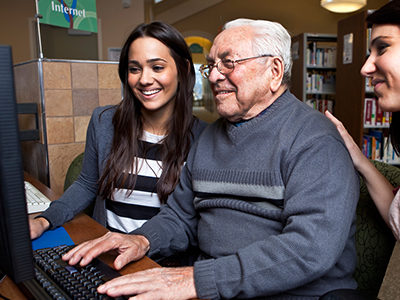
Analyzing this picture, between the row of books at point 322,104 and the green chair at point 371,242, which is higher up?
the row of books at point 322,104

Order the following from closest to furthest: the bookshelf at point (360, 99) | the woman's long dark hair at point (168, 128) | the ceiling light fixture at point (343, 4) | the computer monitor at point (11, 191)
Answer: the computer monitor at point (11, 191) < the woman's long dark hair at point (168, 128) < the bookshelf at point (360, 99) < the ceiling light fixture at point (343, 4)

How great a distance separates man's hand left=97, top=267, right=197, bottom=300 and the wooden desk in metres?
Answer: 0.10

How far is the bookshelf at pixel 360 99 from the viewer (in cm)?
397

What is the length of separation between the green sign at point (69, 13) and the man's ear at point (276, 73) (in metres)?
1.45

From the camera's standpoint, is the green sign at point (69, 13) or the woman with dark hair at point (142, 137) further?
the green sign at point (69, 13)

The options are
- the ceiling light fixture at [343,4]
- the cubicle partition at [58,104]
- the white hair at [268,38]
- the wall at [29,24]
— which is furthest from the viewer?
the ceiling light fixture at [343,4]

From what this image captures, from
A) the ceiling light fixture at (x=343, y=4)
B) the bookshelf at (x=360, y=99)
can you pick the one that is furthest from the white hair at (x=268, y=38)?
the ceiling light fixture at (x=343, y=4)

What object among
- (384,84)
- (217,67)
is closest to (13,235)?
(217,67)

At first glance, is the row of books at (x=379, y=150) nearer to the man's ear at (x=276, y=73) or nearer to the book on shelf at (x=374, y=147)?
the book on shelf at (x=374, y=147)

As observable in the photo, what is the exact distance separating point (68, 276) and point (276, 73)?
0.79 meters

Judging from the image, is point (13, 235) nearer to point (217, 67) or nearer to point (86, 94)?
point (217, 67)

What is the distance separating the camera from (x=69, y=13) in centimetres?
215

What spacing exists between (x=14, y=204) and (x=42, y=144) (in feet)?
5.35

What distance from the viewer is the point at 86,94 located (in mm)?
2170
